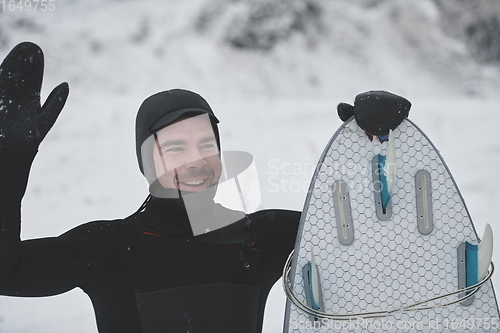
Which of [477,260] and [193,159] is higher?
[193,159]

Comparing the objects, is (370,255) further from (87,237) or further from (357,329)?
(87,237)

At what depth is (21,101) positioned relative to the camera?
3.37ft

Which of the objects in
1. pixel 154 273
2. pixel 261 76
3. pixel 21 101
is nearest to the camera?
pixel 21 101

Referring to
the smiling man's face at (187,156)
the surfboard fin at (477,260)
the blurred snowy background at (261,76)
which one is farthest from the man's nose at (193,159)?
the blurred snowy background at (261,76)

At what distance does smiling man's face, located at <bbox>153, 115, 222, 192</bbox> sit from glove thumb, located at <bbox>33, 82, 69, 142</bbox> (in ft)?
0.90

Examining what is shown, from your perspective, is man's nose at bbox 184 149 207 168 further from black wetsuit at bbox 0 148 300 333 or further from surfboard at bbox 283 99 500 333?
surfboard at bbox 283 99 500 333

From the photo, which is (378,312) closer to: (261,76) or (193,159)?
(193,159)

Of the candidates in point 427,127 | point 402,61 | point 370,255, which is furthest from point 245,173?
point 402,61

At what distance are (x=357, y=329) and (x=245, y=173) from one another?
2.14ft
